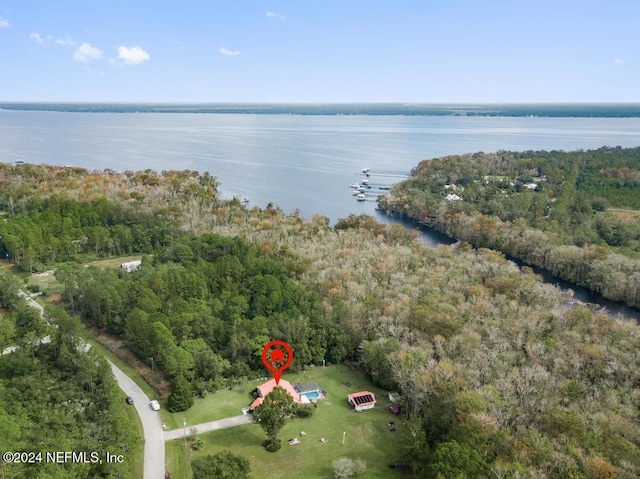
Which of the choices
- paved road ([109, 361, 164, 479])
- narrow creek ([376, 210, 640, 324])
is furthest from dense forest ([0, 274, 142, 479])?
narrow creek ([376, 210, 640, 324])

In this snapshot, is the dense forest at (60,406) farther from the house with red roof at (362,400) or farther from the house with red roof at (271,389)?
the house with red roof at (362,400)

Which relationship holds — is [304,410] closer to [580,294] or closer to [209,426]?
[209,426]

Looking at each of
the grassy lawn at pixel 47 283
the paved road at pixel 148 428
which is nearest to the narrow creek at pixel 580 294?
the paved road at pixel 148 428

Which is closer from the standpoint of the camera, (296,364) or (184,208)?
(296,364)

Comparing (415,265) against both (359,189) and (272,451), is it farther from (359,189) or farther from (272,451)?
(359,189)

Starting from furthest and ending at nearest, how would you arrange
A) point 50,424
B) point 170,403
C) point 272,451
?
point 170,403
point 272,451
point 50,424

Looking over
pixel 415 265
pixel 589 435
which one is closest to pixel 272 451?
pixel 589 435
